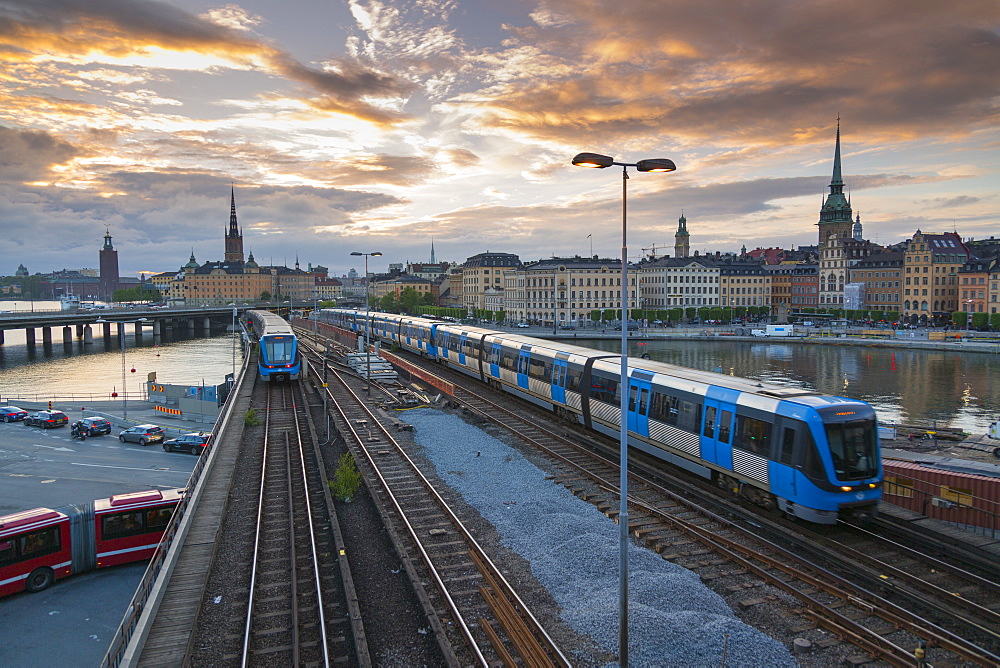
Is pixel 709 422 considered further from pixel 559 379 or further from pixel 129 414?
pixel 129 414

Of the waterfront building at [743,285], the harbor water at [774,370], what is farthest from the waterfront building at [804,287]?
the harbor water at [774,370]

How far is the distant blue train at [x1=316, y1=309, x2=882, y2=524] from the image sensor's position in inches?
560

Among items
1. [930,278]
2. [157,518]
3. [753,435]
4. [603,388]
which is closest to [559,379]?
[603,388]

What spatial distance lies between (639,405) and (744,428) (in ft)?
16.3

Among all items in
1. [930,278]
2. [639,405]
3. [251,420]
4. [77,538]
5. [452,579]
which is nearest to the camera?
[452,579]

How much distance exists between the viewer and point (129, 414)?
52281 millimetres

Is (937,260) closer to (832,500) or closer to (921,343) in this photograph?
(921,343)

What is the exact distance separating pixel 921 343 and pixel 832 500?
3933 inches

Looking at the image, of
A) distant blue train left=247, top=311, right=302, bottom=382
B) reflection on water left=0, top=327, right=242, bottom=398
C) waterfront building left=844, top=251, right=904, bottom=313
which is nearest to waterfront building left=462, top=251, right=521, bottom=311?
reflection on water left=0, top=327, right=242, bottom=398

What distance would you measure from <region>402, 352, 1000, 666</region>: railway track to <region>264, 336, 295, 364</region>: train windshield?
28.4 metres

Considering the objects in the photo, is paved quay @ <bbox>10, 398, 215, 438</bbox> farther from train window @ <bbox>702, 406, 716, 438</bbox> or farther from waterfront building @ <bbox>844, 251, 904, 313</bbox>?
waterfront building @ <bbox>844, 251, 904, 313</bbox>

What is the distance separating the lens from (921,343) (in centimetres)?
9538

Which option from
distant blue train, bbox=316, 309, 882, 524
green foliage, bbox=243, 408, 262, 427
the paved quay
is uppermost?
distant blue train, bbox=316, 309, 882, 524

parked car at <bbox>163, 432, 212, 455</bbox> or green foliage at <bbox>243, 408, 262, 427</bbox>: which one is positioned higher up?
green foliage at <bbox>243, 408, 262, 427</bbox>
